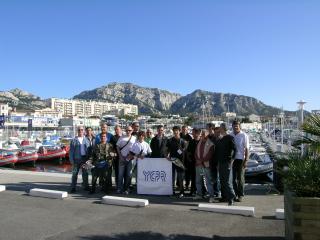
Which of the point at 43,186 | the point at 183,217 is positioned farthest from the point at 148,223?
the point at 43,186

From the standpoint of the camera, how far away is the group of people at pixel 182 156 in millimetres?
9867

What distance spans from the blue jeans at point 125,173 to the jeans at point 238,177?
3022mm

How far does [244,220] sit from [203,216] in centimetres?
87

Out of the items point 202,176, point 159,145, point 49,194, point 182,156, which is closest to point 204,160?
point 202,176

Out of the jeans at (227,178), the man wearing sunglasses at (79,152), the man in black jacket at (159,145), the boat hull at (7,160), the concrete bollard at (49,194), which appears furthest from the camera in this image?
the boat hull at (7,160)

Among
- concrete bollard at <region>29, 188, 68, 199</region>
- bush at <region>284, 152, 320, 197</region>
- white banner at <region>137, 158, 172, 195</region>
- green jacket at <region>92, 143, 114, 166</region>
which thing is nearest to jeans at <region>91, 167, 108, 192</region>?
green jacket at <region>92, 143, 114, 166</region>

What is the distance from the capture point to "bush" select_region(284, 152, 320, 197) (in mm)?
5660

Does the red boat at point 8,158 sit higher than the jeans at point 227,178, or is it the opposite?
the jeans at point 227,178

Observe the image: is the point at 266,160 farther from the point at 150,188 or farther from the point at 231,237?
the point at 231,237

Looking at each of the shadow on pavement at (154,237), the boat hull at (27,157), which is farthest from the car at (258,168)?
the boat hull at (27,157)

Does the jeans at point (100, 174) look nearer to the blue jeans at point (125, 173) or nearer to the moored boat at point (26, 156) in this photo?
the blue jeans at point (125, 173)

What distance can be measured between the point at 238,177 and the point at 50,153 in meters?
39.1

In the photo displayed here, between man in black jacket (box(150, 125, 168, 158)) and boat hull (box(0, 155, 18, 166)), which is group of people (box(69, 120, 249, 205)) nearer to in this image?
man in black jacket (box(150, 125, 168, 158))

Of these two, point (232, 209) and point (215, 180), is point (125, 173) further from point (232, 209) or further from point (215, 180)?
point (232, 209)
